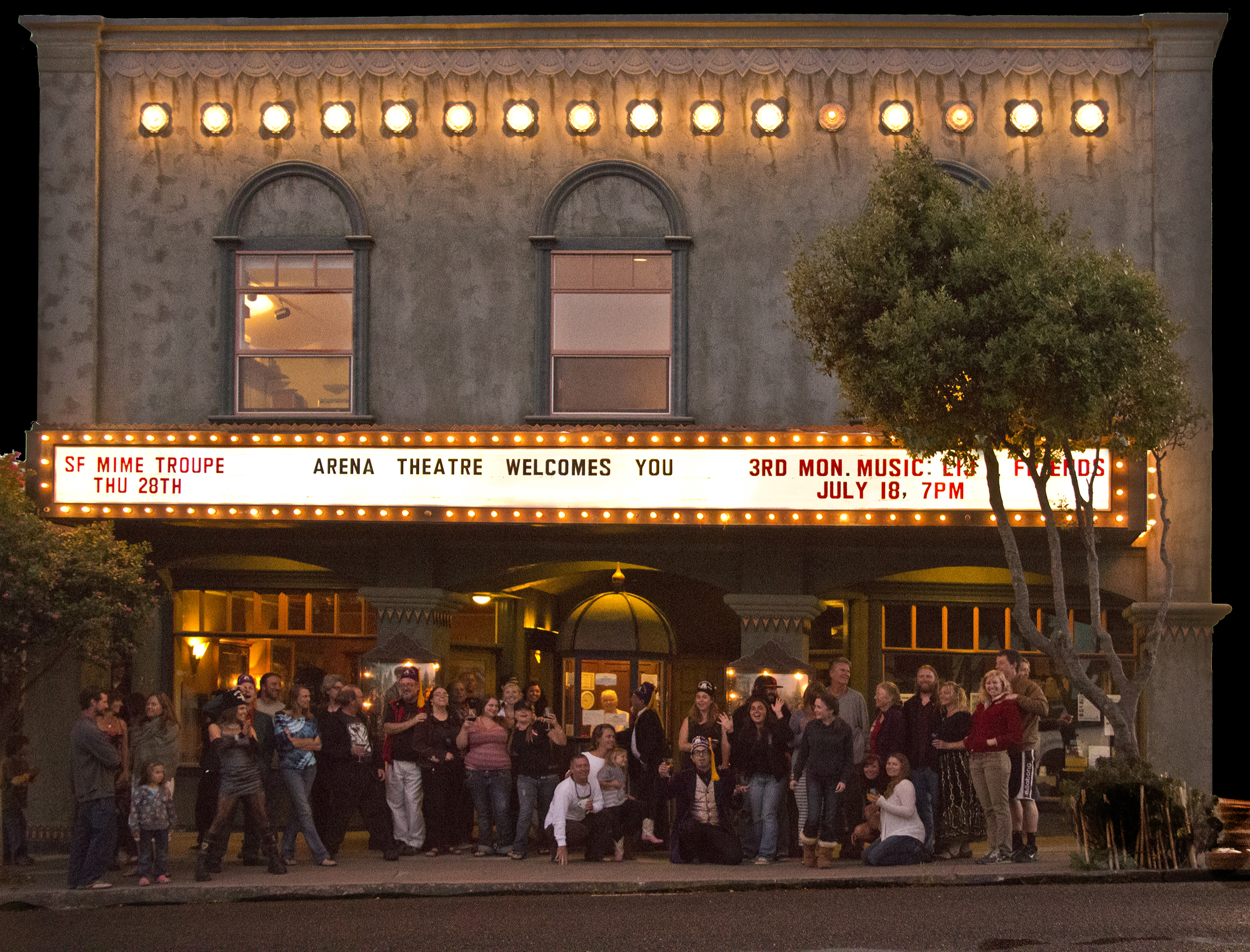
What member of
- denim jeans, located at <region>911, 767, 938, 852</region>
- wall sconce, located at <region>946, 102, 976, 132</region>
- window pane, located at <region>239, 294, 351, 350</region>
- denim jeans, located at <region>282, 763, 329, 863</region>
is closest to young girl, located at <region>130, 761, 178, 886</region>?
denim jeans, located at <region>282, 763, 329, 863</region>

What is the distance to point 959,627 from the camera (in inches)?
770

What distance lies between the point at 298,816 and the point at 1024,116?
35.1 ft

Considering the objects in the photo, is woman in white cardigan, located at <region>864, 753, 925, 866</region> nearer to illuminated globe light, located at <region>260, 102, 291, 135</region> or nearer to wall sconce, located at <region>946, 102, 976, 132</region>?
wall sconce, located at <region>946, 102, 976, 132</region>

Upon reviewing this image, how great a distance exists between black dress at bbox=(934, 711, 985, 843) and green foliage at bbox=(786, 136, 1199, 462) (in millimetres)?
2489

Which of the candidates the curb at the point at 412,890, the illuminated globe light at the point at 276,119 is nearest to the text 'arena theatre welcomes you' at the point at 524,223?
the illuminated globe light at the point at 276,119

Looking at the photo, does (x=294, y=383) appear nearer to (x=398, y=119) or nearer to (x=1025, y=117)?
(x=398, y=119)

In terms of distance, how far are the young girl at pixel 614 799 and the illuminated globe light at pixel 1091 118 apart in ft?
28.3

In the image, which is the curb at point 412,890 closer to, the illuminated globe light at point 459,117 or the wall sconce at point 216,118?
the illuminated globe light at point 459,117

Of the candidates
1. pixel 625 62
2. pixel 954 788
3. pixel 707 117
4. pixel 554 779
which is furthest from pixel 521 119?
pixel 954 788

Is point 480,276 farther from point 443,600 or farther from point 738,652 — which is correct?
point 738,652

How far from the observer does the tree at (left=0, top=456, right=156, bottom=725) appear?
15.3 metres

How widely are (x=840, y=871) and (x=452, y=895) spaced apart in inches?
135

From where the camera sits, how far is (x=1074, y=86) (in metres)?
18.2

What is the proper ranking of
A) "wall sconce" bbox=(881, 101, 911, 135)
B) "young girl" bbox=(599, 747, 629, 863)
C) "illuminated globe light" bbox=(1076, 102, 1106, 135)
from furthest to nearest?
"wall sconce" bbox=(881, 101, 911, 135) < "illuminated globe light" bbox=(1076, 102, 1106, 135) < "young girl" bbox=(599, 747, 629, 863)
